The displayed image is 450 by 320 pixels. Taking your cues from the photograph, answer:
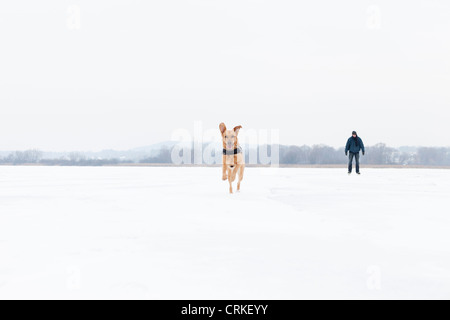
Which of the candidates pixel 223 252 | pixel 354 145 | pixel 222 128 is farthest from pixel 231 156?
pixel 354 145

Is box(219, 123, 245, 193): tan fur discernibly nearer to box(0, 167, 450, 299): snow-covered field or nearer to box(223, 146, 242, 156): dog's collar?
box(223, 146, 242, 156): dog's collar

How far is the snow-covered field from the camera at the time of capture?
124 inches

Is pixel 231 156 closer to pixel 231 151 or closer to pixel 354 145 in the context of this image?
pixel 231 151

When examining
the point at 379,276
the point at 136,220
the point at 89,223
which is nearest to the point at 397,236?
the point at 379,276

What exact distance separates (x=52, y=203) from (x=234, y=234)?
15.8 feet

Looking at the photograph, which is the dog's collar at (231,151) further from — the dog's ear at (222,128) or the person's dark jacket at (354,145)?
the person's dark jacket at (354,145)

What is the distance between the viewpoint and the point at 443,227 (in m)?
5.72

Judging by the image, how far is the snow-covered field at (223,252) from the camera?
10.4ft

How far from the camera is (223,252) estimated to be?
4.26 metres

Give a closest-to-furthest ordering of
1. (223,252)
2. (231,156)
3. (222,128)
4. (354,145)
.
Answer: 1. (223,252)
2. (222,128)
3. (231,156)
4. (354,145)

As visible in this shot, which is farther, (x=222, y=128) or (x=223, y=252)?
(x=222, y=128)

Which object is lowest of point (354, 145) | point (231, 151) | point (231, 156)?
point (231, 156)

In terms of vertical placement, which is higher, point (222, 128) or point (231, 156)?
point (222, 128)
